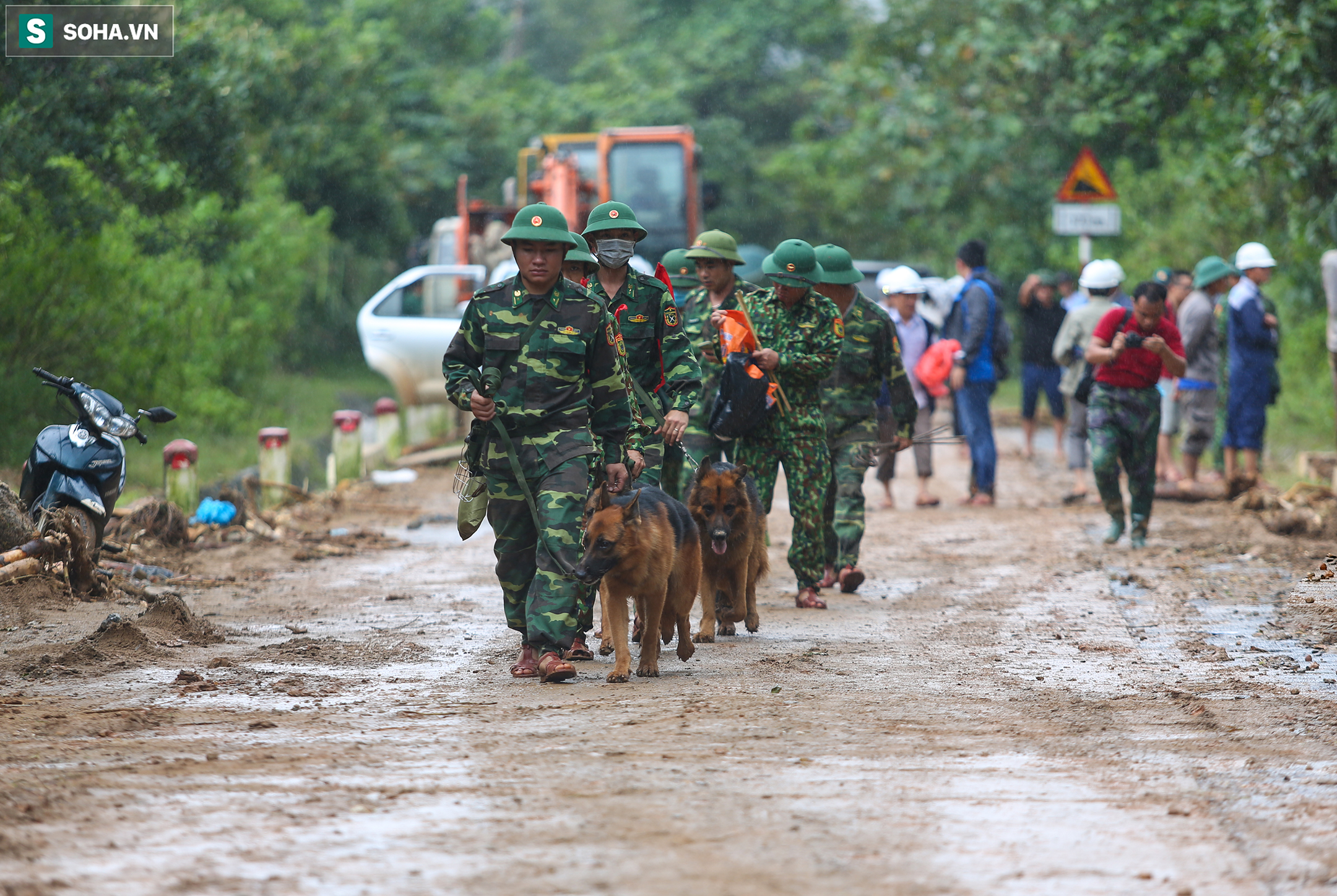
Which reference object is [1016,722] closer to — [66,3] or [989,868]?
[989,868]

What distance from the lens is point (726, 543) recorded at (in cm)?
784

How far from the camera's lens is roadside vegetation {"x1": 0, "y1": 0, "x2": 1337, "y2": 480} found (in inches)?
558

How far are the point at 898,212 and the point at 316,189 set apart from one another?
11.7m

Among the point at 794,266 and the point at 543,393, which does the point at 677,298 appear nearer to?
the point at 794,266

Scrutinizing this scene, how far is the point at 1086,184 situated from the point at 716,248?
9.10 meters

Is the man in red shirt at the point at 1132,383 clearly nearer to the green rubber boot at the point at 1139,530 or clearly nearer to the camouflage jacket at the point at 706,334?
the green rubber boot at the point at 1139,530

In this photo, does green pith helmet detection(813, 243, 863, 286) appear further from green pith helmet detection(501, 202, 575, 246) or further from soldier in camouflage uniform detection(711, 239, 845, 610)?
green pith helmet detection(501, 202, 575, 246)

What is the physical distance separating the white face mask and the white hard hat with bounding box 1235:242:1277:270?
7895 millimetres

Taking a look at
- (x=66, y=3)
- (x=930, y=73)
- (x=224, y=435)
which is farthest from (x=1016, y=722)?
(x=930, y=73)

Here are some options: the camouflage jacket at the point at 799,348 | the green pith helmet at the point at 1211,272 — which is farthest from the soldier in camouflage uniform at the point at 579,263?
the green pith helmet at the point at 1211,272

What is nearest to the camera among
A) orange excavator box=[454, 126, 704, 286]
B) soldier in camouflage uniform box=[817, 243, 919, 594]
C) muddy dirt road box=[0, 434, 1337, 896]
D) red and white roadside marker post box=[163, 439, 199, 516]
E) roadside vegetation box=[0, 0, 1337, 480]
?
muddy dirt road box=[0, 434, 1337, 896]

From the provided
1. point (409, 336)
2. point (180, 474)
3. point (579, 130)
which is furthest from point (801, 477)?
point (579, 130)

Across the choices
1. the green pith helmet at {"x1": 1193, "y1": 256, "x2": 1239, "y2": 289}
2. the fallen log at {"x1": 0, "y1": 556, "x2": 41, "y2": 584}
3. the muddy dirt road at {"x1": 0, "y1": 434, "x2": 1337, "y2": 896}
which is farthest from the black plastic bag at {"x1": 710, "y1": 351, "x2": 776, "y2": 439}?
the green pith helmet at {"x1": 1193, "y1": 256, "x2": 1239, "y2": 289}

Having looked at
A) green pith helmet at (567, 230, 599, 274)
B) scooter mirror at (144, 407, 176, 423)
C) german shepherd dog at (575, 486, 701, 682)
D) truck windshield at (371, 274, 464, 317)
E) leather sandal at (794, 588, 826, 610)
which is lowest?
leather sandal at (794, 588, 826, 610)
